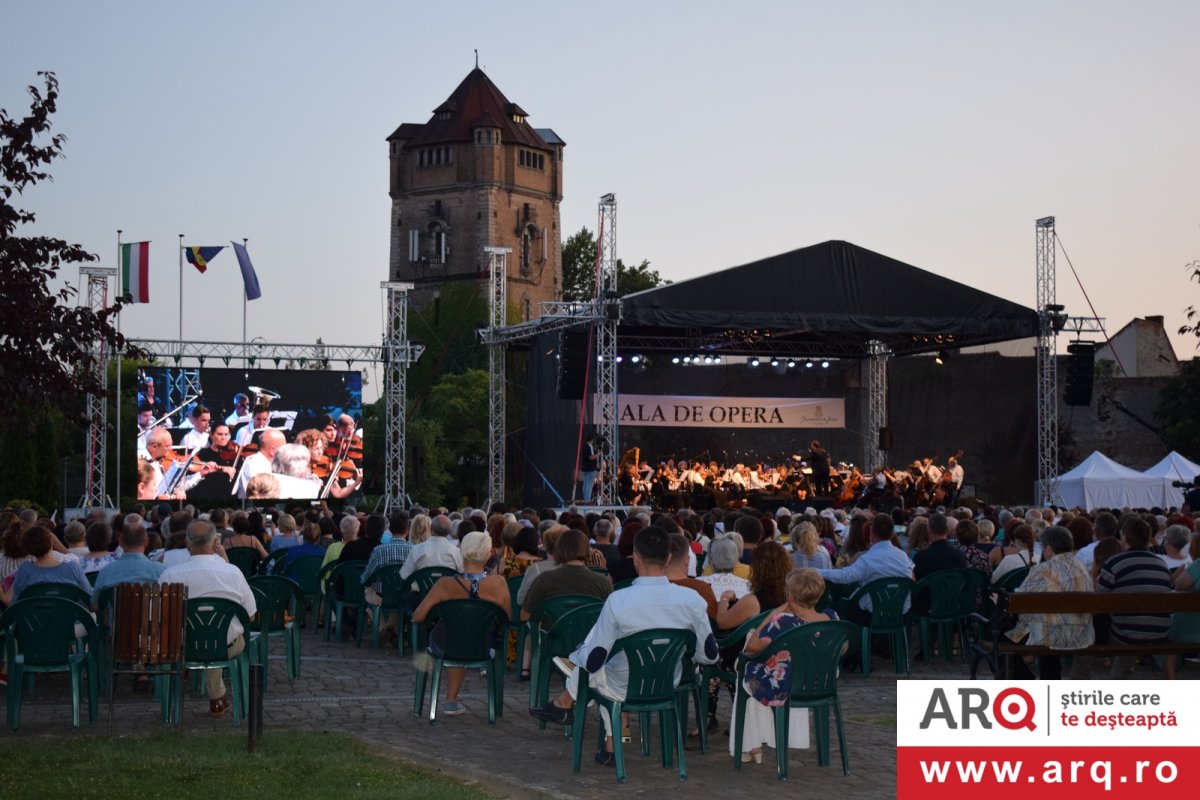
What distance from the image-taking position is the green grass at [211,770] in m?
6.14

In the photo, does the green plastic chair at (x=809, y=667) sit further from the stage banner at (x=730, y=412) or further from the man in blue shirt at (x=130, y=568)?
the stage banner at (x=730, y=412)

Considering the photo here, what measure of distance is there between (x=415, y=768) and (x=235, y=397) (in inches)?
808

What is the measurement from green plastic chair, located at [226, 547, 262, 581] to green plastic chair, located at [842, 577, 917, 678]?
4.81m

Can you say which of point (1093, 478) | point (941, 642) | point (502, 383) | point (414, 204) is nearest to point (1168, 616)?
point (941, 642)

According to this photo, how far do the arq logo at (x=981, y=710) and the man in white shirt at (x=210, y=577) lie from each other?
4.36 meters

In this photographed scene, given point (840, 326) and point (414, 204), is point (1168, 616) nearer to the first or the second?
point (840, 326)

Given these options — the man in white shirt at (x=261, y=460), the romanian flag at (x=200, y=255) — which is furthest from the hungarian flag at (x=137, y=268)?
the man in white shirt at (x=261, y=460)

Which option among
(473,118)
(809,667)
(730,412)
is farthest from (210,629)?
(473,118)

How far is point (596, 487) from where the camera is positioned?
23.7 m

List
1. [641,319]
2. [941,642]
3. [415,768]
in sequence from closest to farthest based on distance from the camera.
Answer: [415,768], [941,642], [641,319]

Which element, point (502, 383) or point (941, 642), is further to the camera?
point (502, 383)

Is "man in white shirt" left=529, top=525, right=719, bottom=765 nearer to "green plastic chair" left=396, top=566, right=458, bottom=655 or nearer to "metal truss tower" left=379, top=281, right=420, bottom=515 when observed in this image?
"green plastic chair" left=396, top=566, right=458, bottom=655

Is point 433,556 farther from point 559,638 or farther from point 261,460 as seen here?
point 261,460

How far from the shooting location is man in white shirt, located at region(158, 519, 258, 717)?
802cm
